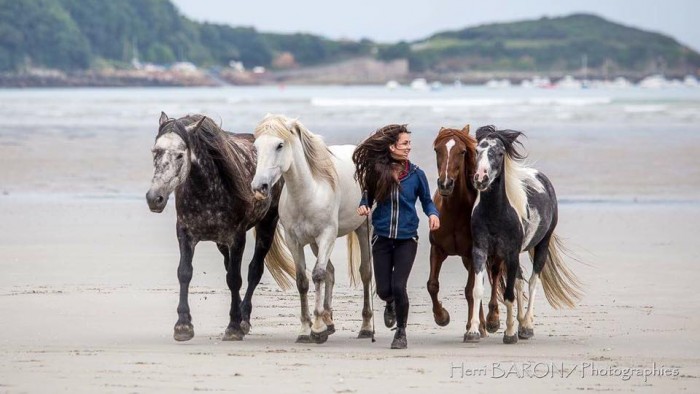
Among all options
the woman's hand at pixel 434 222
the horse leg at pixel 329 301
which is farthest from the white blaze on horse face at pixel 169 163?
the woman's hand at pixel 434 222

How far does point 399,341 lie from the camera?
9.31m

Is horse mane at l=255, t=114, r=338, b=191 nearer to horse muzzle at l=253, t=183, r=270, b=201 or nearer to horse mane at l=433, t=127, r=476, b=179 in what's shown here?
horse muzzle at l=253, t=183, r=270, b=201

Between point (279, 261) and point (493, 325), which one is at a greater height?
point (279, 261)

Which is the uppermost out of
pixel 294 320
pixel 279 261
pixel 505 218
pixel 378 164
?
pixel 378 164

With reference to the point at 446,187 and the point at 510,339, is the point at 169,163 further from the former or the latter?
the point at 510,339

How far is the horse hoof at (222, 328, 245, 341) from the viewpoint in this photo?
977 cm

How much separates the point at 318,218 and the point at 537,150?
21358mm

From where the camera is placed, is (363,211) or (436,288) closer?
(363,211)

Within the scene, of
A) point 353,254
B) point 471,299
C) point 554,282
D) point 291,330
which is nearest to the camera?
point 471,299

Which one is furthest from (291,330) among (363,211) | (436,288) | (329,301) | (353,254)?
(363,211)

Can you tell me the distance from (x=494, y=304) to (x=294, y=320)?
167 centimetres

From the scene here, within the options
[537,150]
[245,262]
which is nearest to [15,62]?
[537,150]

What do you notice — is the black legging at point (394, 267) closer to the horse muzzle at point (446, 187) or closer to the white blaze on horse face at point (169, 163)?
the horse muzzle at point (446, 187)

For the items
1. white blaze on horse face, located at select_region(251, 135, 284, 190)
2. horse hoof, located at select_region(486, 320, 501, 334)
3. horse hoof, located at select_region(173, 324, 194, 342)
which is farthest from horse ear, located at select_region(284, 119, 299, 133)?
horse hoof, located at select_region(486, 320, 501, 334)
